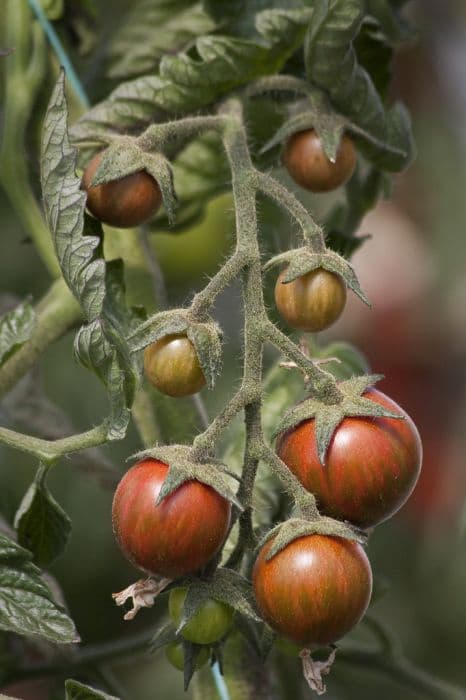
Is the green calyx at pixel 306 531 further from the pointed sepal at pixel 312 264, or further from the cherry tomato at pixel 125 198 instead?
the cherry tomato at pixel 125 198

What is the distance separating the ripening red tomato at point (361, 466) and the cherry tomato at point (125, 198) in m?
0.20

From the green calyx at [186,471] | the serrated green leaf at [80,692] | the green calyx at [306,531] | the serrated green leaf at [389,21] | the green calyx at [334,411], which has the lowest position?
the serrated green leaf at [80,692]

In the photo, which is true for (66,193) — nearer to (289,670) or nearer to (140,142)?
(140,142)

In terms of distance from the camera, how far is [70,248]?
76cm

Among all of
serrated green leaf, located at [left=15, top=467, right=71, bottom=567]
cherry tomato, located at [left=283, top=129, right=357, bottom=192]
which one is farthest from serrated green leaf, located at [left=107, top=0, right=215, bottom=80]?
serrated green leaf, located at [left=15, top=467, right=71, bottom=567]

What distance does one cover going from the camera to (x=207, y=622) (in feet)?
2.37

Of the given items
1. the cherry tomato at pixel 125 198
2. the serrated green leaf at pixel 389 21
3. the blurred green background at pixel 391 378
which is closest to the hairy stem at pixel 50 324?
the blurred green background at pixel 391 378

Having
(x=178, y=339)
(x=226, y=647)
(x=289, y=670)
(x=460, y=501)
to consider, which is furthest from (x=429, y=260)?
(x=178, y=339)

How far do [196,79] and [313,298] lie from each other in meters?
0.27

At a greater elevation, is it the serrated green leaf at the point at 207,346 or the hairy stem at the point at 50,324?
the serrated green leaf at the point at 207,346

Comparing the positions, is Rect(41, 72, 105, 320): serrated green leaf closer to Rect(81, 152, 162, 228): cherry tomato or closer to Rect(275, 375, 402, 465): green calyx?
Rect(81, 152, 162, 228): cherry tomato

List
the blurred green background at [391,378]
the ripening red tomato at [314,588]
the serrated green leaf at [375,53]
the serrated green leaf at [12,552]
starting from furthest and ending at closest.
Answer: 1. the blurred green background at [391,378]
2. the serrated green leaf at [375,53]
3. the serrated green leaf at [12,552]
4. the ripening red tomato at [314,588]

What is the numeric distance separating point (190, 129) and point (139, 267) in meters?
0.18

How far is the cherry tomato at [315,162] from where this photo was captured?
876 mm
